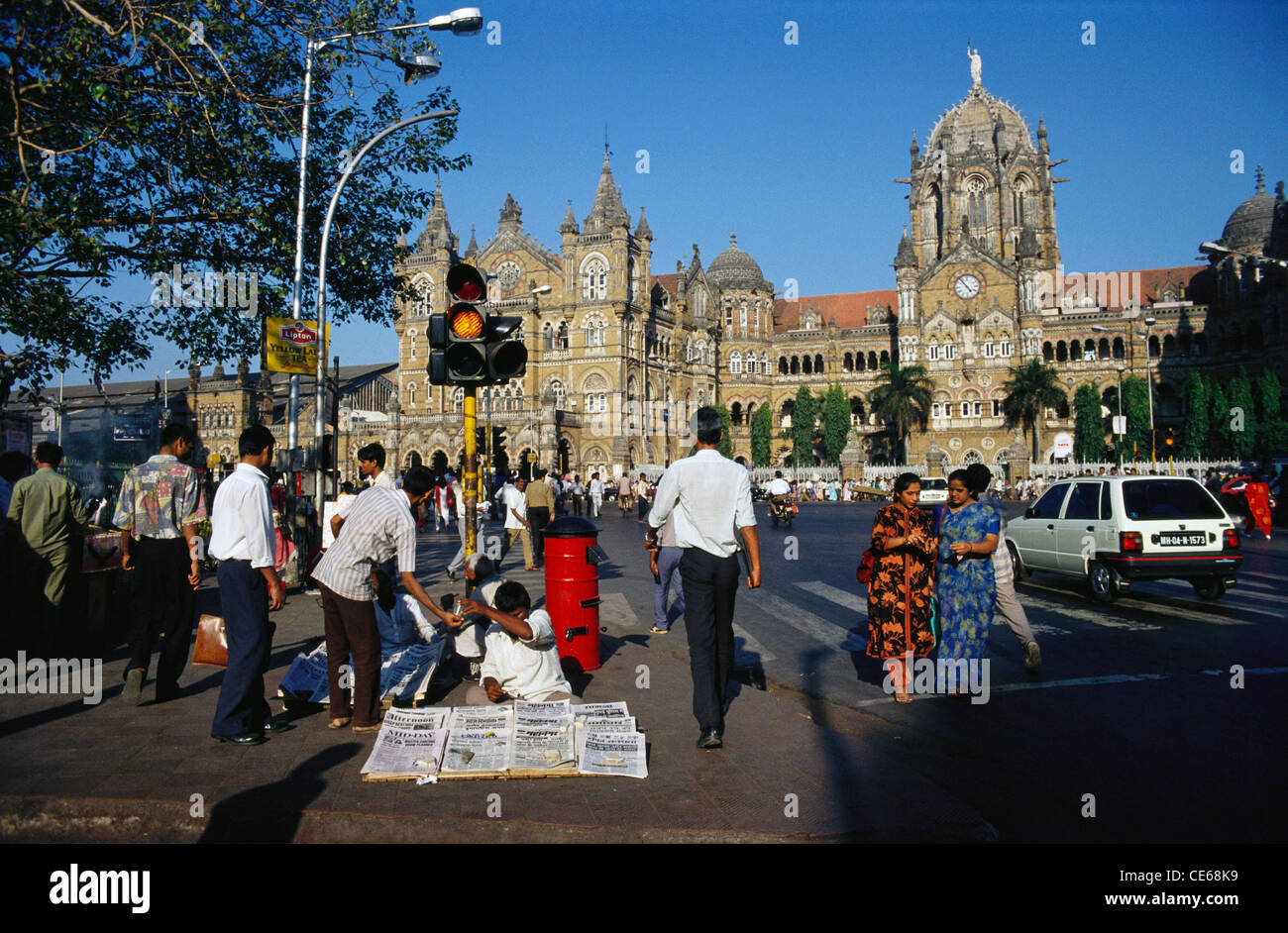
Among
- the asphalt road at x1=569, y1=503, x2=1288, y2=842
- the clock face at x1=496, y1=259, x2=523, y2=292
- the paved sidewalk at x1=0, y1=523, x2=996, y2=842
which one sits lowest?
the asphalt road at x1=569, y1=503, x2=1288, y2=842

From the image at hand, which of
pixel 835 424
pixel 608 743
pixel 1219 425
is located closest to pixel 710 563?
pixel 608 743

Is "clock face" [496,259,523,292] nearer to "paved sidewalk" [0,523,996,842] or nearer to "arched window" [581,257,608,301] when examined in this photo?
"arched window" [581,257,608,301]

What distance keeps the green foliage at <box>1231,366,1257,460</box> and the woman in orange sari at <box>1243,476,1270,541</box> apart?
36.5 m

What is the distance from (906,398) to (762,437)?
11631mm

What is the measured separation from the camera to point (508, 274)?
61.6 m

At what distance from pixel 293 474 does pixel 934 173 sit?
2706 inches

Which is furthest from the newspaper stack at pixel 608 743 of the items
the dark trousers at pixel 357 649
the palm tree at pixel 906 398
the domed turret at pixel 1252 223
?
the domed turret at pixel 1252 223

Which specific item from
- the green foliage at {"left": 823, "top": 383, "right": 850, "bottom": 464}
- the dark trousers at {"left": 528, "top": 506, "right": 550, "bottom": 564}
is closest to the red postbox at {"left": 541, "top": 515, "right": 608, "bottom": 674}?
the dark trousers at {"left": 528, "top": 506, "right": 550, "bottom": 564}

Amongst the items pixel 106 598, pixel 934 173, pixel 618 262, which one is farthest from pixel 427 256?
pixel 106 598

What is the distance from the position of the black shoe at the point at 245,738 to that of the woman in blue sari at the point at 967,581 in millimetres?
5070

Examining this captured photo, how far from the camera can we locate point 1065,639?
30.2ft

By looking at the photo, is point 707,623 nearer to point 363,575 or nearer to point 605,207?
point 363,575

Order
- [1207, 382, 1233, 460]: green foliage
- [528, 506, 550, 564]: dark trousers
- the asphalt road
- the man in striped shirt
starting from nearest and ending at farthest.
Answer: the asphalt road, the man in striped shirt, [528, 506, 550, 564]: dark trousers, [1207, 382, 1233, 460]: green foliage

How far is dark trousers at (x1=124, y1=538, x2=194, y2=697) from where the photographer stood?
6.79 meters
